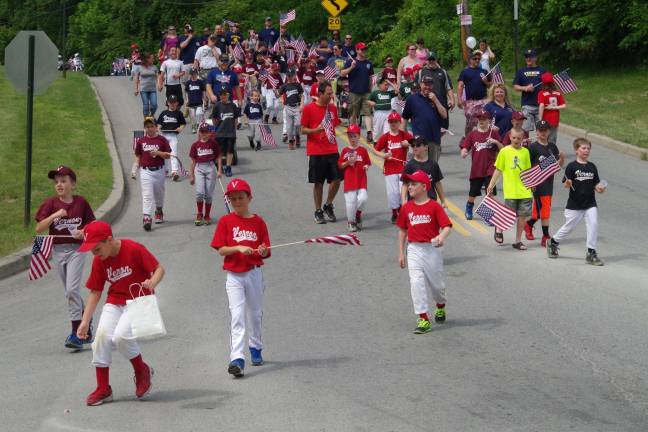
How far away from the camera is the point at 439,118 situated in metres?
18.9

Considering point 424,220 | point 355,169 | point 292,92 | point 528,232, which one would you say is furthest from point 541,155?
point 292,92

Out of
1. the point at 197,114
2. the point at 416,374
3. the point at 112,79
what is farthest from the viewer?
the point at 112,79

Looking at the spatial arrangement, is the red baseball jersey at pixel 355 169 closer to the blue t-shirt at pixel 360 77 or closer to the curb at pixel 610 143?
the curb at pixel 610 143

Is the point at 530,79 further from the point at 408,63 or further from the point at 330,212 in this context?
the point at 330,212

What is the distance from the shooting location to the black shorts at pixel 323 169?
59.7 feet

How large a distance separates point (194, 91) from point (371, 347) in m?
16.8

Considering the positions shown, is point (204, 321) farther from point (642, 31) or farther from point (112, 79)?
point (112, 79)

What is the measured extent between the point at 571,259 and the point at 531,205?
1202 millimetres

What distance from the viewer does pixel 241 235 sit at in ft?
33.7

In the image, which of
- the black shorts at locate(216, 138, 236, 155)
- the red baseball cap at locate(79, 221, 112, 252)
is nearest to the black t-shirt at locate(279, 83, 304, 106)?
the black shorts at locate(216, 138, 236, 155)

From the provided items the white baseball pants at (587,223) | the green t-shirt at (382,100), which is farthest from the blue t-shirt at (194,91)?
the white baseball pants at (587,223)

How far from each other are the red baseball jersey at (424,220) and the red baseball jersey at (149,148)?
7.37 meters

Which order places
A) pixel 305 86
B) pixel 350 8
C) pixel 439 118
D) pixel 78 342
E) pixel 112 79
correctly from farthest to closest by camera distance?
1. pixel 350 8
2. pixel 112 79
3. pixel 305 86
4. pixel 439 118
5. pixel 78 342

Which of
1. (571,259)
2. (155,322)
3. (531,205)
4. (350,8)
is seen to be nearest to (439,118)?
(531,205)
